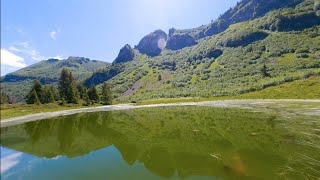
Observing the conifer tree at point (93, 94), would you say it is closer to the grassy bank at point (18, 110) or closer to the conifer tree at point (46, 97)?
the conifer tree at point (46, 97)

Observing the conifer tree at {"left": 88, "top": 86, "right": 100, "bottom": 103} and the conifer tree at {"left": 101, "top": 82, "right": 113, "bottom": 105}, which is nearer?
the conifer tree at {"left": 88, "top": 86, "right": 100, "bottom": 103}

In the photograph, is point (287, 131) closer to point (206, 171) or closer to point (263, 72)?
point (206, 171)

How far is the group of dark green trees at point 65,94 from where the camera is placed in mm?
112262

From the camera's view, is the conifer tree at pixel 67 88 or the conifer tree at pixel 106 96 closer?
the conifer tree at pixel 67 88

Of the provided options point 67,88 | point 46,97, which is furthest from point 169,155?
point 67,88

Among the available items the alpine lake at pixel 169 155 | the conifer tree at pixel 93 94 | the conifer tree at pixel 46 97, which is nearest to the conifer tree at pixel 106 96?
the conifer tree at pixel 93 94

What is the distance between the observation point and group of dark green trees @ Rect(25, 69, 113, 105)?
368 feet

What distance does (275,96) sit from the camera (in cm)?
12012

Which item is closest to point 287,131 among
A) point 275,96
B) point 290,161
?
point 290,161

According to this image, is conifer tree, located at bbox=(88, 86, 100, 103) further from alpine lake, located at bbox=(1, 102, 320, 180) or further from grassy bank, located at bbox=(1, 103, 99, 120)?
alpine lake, located at bbox=(1, 102, 320, 180)

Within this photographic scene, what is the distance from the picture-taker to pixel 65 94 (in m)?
127

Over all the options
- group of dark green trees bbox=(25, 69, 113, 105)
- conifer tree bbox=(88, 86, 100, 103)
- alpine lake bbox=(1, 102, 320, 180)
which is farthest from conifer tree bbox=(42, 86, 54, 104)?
alpine lake bbox=(1, 102, 320, 180)

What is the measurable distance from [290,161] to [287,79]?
14946cm

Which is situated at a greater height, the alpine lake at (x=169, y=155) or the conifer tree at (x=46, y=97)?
the conifer tree at (x=46, y=97)
